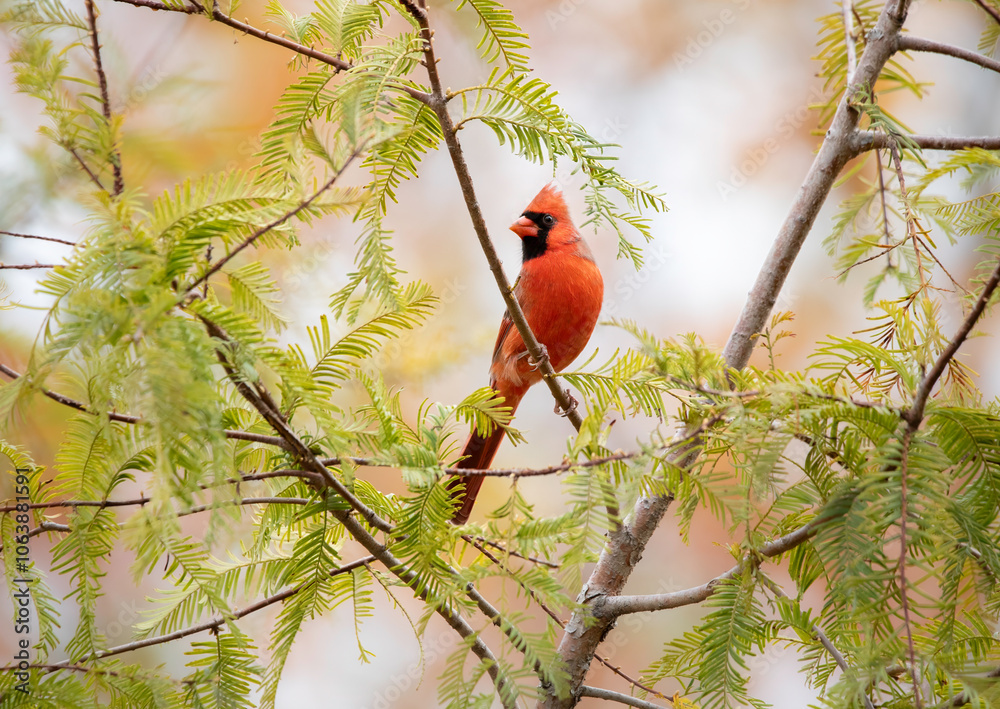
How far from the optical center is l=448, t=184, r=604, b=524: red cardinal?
3139 millimetres

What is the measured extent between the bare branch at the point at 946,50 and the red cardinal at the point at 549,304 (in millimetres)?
1547

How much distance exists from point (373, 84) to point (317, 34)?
0.47m

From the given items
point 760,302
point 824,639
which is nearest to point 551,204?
point 760,302

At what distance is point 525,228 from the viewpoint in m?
3.38

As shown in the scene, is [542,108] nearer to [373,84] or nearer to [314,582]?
[373,84]

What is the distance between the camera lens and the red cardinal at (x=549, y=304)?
314 cm

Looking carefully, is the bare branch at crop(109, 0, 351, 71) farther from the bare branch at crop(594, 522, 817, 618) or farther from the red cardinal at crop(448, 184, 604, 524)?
the red cardinal at crop(448, 184, 604, 524)

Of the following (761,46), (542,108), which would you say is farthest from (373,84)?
(761,46)

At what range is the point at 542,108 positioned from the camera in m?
1.28

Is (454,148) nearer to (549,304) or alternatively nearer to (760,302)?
(760,302)

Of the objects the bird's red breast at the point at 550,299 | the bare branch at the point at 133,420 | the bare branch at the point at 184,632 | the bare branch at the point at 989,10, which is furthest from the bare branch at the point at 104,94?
the bird's red breast at the point at 550,299

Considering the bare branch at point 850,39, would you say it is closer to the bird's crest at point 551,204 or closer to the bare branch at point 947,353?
the bare branch at point 947,353

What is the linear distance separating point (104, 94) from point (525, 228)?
2.44m

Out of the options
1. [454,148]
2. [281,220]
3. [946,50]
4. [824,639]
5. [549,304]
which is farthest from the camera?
[549,304]
